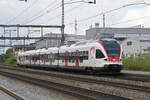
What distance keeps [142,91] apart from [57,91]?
436 cm

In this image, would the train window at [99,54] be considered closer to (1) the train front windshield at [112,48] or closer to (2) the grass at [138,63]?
(1) the train front windshield at [112,48]

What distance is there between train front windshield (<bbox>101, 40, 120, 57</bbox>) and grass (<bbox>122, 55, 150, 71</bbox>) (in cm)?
668

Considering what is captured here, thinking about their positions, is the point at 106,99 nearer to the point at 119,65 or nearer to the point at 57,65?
the point at 119,65

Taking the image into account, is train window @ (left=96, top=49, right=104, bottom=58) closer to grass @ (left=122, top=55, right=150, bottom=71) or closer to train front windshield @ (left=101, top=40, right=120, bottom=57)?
train front windshield @ (left=101, top=40, right=120, bottom=57)

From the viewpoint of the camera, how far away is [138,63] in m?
29.5

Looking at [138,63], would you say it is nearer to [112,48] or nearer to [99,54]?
[112,48]

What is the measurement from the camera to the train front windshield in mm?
21719

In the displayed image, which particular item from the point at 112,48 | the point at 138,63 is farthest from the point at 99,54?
the point at 138,63

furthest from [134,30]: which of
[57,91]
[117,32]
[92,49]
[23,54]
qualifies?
[57,91]

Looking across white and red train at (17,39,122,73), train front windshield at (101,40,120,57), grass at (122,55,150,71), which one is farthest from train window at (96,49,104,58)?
grass at (122,55,150,71)

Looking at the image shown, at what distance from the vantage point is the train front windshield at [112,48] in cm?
2172

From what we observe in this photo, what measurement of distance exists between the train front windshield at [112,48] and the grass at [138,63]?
6.68 m

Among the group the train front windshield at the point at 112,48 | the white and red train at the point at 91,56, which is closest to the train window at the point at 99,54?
the white and red train at the point at 91,56

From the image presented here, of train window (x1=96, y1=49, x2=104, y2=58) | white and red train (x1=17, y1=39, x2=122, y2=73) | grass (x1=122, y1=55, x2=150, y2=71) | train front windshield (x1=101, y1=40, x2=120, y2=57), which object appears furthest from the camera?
grass (x1=122, y1=55, x2=150, y2=71)
